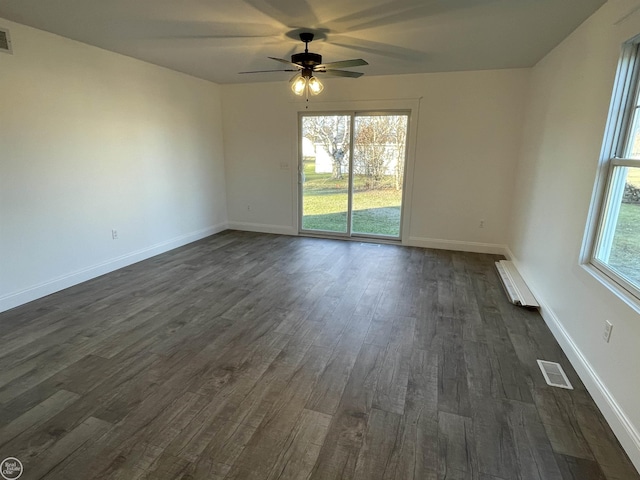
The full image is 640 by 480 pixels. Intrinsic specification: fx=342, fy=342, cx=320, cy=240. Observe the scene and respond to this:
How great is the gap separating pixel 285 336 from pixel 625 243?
238 centimetres

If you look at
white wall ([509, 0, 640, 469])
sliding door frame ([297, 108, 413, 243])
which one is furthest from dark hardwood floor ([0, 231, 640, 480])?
sliding door frame ([297, 108, 413, 243])

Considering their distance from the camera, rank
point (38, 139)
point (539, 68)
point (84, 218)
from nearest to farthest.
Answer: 1. point (38, 139)
2. point (84, 218)
3. point (539, 68)

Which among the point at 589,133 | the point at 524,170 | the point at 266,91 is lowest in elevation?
the point at 524,170

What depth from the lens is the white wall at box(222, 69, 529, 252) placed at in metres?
4.70

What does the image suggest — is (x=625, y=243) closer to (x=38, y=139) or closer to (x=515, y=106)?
(x=515, y=106)

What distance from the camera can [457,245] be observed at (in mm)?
5223

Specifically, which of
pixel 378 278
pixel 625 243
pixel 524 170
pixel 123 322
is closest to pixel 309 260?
pixel 378 278

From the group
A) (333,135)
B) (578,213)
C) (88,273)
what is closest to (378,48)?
(333,135)

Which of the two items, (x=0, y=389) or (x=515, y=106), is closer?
(x=0, y=389)

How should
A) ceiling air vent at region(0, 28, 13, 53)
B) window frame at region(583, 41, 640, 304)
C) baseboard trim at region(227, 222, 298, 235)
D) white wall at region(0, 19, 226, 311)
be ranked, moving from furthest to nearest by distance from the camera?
baseboard trim at region(227, 222, 298, 235) → white wall at region(0, 19, 226, 311) → ceiling air vent at region(0, 28, 13, 53) → window frame at region(583, 41, 640, 304)

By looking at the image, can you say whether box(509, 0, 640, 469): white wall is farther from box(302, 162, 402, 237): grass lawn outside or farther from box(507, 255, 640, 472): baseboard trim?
box(302, 162, 402, 237): grass lawn outside

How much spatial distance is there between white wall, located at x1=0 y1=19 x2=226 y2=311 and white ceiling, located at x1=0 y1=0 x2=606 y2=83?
29 cm

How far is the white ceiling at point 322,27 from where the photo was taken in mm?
2543

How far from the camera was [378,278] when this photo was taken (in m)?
4.03
